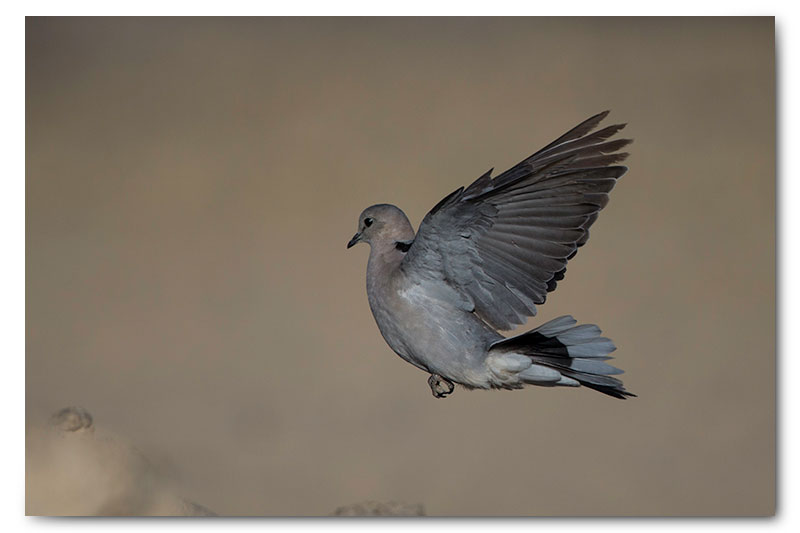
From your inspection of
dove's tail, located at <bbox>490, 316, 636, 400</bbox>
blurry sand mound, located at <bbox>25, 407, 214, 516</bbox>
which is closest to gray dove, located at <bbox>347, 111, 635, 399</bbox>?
dove's tail, located at <bbox>490, 316, 636, 400</bbox>

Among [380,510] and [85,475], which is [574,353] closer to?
[380,510]

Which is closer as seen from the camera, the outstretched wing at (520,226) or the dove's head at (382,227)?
the outstretched wing at (520,226)

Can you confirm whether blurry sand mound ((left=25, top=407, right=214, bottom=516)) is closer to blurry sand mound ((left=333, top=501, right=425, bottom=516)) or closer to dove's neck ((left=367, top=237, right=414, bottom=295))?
blurry sand mound ((left=333, top=501, right=425, bottom=516))

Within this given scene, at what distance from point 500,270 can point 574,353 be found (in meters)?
0.24

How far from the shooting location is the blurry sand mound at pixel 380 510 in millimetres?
2668

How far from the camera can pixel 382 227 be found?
218 cm

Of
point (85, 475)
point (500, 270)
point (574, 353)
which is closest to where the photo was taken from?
point (574, 353)

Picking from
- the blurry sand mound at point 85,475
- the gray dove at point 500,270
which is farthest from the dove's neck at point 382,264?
the blurry sand mound at point 85,475

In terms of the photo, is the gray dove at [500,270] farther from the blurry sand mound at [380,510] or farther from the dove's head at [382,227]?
the blurry sand mound at [380,510]

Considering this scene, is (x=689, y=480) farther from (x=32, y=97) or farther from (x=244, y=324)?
(x=32, y=97)

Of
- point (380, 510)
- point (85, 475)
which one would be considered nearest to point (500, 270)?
point (380, 510)

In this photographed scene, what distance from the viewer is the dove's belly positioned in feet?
6.86

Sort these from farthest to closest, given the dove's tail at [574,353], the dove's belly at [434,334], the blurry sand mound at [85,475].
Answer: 1. the blurry sand mound at [85,475]
2. the dove's belly at [434,334]
3. the dove's tail at [574,353]

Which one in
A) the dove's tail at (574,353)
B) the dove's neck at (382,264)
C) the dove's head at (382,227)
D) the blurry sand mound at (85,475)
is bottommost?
the blurry sand mound at (85,475)
